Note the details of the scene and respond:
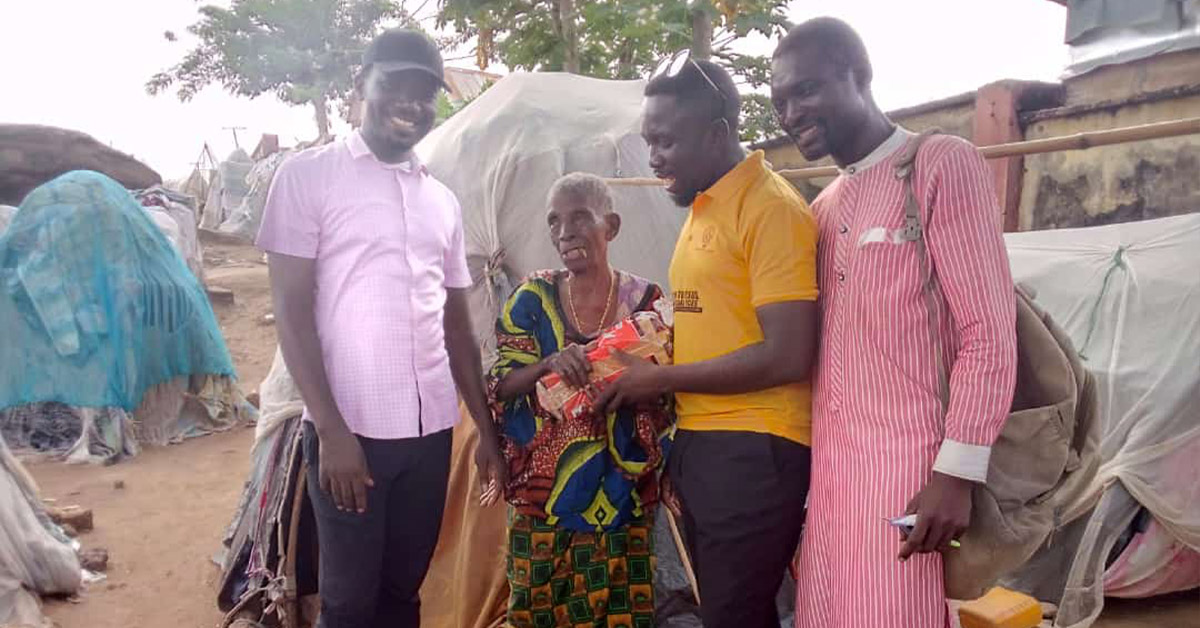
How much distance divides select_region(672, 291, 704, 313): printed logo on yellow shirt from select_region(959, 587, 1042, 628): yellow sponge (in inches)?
86.3

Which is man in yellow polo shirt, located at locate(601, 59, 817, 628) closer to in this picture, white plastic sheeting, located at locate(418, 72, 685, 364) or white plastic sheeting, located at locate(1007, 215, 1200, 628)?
white plastic sheeting, located at locate(418, 72, 685, 364)

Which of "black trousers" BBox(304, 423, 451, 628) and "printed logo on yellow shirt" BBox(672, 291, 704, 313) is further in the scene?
"black trousers" BBox(304, 423, 451, 628)

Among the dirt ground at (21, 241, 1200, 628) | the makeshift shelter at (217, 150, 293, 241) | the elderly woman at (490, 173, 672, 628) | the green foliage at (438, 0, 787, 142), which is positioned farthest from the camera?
the makeshift shelter at (217, 150, 293, 241)

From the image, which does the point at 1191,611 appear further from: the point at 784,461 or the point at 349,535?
the point at 349,535

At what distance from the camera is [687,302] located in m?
1.97

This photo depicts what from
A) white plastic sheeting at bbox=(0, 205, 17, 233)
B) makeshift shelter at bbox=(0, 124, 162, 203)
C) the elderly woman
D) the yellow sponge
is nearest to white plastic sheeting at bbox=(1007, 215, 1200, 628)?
the yellow sponge

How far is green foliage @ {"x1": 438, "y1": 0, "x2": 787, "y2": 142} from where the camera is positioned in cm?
930

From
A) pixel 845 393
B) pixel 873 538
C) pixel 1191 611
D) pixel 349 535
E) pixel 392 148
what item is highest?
pixel 392 148

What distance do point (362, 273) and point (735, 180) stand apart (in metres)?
0.93

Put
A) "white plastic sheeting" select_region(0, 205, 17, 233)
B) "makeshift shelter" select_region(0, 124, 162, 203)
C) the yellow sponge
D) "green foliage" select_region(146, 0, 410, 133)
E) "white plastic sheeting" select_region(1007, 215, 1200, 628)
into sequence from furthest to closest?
"green foliage" select_region(146, 0, 410, 133)
"makeshift shelter" select_region(0, 124, 162, 203)
"white plastic sheeting" select_region(0, 205, 17, 233)
"white plastic sheeting" select_region(1007, 215, 1200, 628)
the yellow sponge

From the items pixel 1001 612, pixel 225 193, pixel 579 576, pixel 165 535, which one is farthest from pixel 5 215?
pixel 225 193

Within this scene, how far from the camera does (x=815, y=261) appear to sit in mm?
1844

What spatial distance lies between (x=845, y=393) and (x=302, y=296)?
4.13 feet

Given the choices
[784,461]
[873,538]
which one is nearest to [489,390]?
[784,461]
